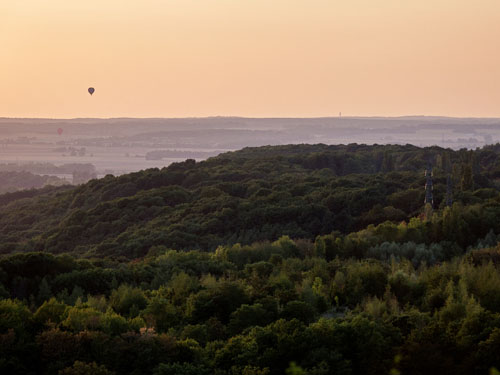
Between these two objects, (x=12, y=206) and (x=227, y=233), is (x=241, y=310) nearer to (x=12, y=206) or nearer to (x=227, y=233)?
(x=227, y=233)

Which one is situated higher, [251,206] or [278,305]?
[278,305]

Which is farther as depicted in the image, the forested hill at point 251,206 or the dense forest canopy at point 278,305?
the forested hill at point 251,206

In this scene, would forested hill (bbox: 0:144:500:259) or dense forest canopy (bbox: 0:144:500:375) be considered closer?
dense forest canopy (bbox: 0:144:500:375)

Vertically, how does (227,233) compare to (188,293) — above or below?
below

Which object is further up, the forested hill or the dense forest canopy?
the dense forest canopy

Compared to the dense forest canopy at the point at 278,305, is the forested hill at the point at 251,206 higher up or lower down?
lower down

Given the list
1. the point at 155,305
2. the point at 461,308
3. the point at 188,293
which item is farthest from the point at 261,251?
the point at 461,308

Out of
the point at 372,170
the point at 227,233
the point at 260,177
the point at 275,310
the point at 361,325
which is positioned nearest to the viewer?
the point at 361,325

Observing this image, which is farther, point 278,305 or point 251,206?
point 251,206
